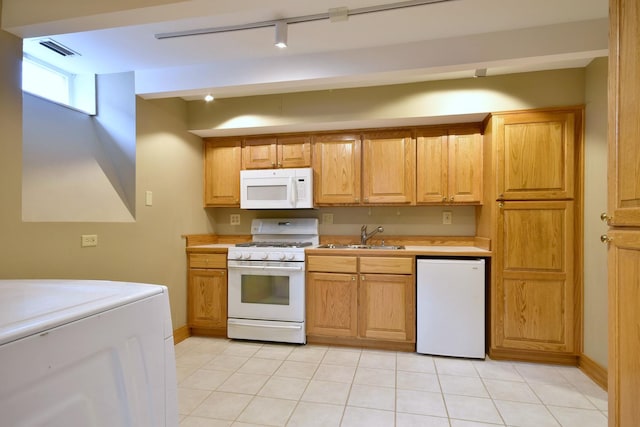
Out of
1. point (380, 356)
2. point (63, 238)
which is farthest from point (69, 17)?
point (380, 356)

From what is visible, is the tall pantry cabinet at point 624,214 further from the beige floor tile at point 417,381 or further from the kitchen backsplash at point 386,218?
the kitchen backsplash at point 386,218

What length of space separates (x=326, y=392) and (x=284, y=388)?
0.29 m

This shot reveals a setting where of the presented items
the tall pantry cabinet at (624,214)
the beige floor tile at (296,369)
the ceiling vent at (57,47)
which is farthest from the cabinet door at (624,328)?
the ceiling vent at (57,47)

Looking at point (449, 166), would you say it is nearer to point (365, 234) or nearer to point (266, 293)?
point (365, 234)

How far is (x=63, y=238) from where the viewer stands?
1.95m

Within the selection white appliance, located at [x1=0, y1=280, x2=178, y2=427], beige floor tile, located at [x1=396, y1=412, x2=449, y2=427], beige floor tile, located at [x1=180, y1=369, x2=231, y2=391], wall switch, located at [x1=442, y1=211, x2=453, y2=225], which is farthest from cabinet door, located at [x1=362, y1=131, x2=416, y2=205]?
white appliance, located at [x1=0, y1=280, x2=178, y2=427]

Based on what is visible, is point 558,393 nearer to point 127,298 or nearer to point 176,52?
point 127,298

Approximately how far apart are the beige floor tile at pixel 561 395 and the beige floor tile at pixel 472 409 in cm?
39

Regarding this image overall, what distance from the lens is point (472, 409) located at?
1.90 m

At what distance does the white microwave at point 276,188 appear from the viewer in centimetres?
308

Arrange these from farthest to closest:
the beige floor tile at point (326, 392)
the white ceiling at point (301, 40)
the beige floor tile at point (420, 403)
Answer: the beige floor tile at point (326, 392), the beige floor tile at point (420, 403), the white ceiling at point (301, 40)

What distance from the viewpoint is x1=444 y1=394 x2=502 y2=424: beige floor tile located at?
181cm

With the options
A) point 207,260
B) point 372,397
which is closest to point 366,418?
point 372,397

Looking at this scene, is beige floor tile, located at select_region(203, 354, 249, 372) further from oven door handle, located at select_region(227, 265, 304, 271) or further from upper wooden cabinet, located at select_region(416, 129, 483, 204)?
upper wooden cabinet, located at select_region(416, 129, 483, 204)
